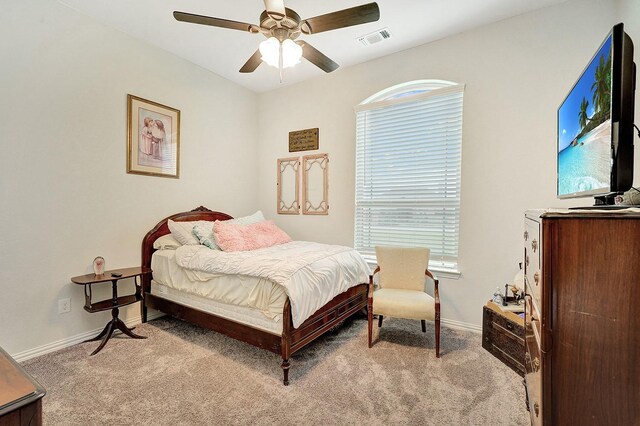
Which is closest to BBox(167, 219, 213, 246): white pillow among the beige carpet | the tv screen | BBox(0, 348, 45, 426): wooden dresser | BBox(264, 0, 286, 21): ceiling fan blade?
the beige carpet

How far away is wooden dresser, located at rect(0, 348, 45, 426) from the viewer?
814 mm

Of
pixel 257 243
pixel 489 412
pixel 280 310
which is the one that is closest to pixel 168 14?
pixel 257 243

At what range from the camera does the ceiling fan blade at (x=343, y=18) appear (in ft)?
5.90

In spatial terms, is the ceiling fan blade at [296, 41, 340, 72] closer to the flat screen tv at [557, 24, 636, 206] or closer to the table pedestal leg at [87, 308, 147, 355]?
the flat screen tv at [557, 24, 636, 206]

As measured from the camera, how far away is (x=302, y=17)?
275 cm

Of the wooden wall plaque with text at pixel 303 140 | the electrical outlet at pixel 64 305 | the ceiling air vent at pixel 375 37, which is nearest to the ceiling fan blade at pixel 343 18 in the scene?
the ceiling air vent at pixel 375 37

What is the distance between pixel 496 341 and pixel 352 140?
2.57m

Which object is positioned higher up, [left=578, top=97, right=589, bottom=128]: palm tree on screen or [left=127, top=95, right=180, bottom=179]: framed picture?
[left=127, top=95, right=180, bottom=179]: framed picture

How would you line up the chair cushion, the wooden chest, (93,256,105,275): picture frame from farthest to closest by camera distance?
(93,256,105,275): picture frame
the chair cushion
the wooden chest

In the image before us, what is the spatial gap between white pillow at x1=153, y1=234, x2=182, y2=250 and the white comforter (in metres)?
0.29

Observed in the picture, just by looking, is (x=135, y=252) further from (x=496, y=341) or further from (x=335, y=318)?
(x=496, y=341)

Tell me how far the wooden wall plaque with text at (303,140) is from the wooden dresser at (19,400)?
3.43 meters

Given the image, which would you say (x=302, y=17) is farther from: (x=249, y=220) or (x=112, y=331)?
(x=112, y=331)

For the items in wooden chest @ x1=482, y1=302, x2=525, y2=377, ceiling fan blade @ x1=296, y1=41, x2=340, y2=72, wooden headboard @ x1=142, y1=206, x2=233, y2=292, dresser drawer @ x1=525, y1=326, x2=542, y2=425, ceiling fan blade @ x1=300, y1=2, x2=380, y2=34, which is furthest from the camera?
wooden headboard @ x1=142, y1=206, x2=233, y2=292
